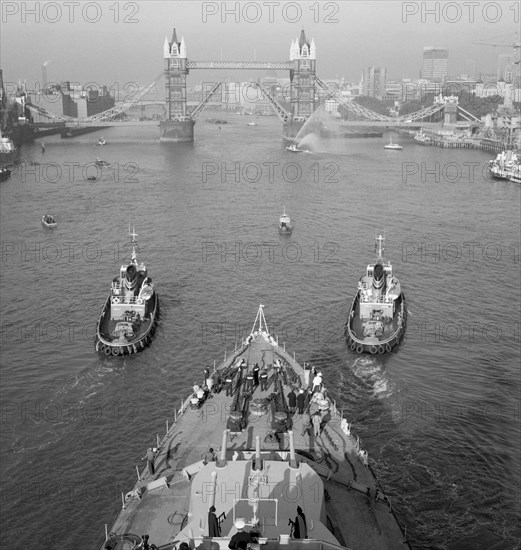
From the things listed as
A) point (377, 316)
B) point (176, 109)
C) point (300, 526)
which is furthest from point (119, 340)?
point (176, 109)

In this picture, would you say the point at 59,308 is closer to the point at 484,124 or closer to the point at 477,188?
the point at 477,188

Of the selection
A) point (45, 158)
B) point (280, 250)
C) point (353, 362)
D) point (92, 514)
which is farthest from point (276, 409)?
Answer: point (45, 158)

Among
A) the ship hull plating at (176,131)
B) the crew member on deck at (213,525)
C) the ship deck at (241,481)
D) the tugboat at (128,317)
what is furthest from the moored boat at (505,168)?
the crew member on deck at (213,525)

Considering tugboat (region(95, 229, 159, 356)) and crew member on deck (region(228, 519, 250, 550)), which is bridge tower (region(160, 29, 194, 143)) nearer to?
tugboat (region(95, 229, 159, 356))

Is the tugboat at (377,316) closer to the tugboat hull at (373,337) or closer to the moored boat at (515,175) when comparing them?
the tugboat hull at (373,337)

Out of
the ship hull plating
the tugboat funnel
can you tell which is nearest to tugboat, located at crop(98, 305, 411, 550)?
the tugboat funnel

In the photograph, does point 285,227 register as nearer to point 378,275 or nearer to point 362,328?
point 378,275
